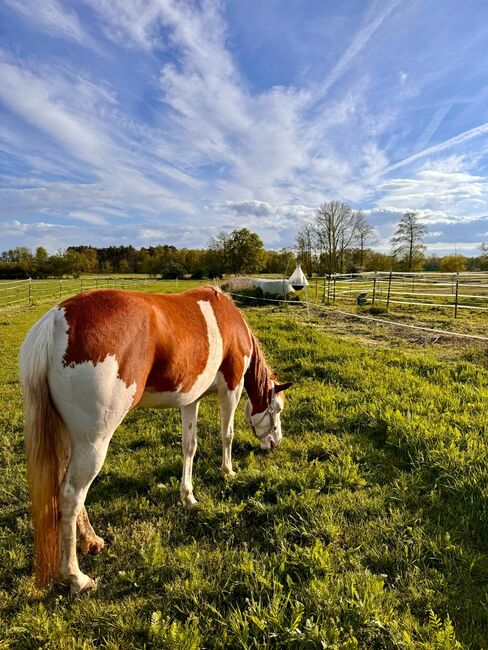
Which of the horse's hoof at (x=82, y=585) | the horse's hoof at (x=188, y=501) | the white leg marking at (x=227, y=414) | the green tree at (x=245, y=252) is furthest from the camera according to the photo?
the green tree at (x=245, y=252)

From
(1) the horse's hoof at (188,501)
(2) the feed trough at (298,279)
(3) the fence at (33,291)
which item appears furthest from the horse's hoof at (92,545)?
(3) the fence at (33,291)

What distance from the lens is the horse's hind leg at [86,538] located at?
2426 millimetres

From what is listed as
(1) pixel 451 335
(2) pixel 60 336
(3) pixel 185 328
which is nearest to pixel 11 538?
(2) pixel 60 336

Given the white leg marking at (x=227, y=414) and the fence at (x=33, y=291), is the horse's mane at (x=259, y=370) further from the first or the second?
the fence at (x=33, y=291)

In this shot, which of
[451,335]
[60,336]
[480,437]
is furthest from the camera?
[451,335]

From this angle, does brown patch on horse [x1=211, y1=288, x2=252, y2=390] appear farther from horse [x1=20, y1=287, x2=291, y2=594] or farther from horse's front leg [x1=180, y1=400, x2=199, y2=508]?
horse [x1=20, y1=287, x2=291, y2=594]

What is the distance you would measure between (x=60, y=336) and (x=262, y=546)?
195 centimetres

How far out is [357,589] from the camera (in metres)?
2.06

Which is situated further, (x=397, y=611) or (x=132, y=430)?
(x=132, y=430)

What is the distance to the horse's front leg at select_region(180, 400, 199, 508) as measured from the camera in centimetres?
297

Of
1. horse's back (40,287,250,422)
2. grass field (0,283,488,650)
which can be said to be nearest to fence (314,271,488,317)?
grass field (0,283,488,650)

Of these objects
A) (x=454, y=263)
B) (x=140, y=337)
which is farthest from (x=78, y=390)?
(x=454, y=263)

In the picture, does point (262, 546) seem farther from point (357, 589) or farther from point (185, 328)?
point (185, 328)

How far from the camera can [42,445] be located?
2.05 meters
